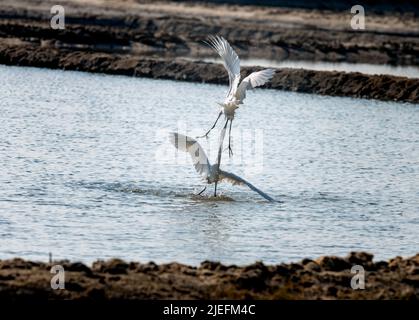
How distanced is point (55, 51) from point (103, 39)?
27.2ft

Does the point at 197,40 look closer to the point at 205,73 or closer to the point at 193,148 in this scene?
the point at 205,73

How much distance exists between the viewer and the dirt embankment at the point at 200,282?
9.38 metres

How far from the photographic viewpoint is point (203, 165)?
1606 cm

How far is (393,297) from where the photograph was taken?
991 cm

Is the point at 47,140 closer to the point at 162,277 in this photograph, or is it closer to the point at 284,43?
the point at 162,277

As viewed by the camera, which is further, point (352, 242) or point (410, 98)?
point (410, 98)

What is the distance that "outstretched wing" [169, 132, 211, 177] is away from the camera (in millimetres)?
15625

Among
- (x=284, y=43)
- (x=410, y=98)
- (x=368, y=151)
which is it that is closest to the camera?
(x=368, y=151)

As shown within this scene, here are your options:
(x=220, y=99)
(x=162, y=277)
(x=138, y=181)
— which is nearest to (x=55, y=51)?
(x=220, y=99)

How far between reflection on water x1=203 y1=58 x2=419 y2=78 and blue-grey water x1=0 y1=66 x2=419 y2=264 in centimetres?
815

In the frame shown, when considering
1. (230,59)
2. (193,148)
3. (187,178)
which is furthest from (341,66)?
(193,148)

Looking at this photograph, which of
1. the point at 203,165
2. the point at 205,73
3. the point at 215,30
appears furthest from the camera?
the point at 215,30

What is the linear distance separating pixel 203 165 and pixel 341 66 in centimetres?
2606

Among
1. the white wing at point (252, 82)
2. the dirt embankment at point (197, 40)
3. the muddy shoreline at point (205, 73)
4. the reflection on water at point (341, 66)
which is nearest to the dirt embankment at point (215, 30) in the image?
the dirt embankment at point (197, 40)
